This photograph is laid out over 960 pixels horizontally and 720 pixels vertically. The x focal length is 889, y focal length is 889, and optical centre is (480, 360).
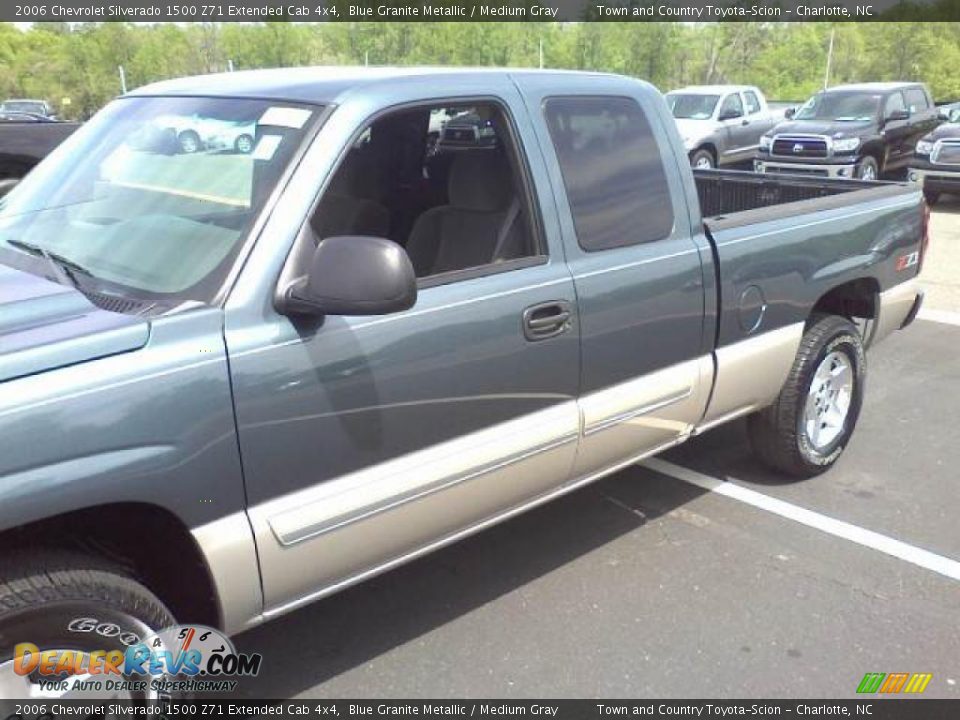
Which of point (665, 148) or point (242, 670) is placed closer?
point (242, 670)

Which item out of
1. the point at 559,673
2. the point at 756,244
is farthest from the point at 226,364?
the point at 756,244

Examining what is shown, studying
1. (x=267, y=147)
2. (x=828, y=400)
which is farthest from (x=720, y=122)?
(x=267, y=147)

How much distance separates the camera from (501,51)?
57.3m

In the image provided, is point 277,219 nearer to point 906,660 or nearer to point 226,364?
point 226,364

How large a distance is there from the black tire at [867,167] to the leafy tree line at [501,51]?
39.3 meters

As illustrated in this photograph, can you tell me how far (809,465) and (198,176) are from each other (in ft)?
10.2

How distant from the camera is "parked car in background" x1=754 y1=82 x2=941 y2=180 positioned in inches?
578

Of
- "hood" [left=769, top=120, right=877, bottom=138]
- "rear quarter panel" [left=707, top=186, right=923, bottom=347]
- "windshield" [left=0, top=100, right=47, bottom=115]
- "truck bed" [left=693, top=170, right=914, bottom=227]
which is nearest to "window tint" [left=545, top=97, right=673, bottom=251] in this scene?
"rear quarter panel" [left=707, top=186, right=923, bottom=347]

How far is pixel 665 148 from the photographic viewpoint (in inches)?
138

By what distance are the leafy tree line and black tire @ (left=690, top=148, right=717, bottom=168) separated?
122ft

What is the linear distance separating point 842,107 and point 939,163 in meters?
2.69

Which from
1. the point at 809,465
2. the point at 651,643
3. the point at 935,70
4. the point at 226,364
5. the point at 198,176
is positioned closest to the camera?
the point at 226,364

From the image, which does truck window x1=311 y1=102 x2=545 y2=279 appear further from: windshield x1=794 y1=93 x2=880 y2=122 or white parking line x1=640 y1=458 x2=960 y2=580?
windshield x1=794 y1=93 x2=880 y2=122

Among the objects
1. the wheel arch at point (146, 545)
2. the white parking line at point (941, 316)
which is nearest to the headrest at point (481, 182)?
the wheel arch at point (146, 545)
